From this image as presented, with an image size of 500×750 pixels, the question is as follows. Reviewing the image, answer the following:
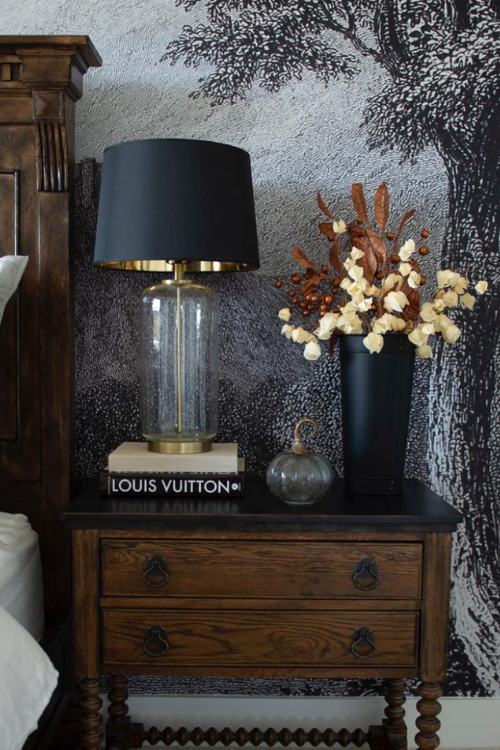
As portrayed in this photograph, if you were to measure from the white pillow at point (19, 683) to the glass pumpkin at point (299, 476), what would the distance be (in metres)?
0.64

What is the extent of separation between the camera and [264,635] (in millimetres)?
1662

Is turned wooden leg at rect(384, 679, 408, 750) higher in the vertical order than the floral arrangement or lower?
lower

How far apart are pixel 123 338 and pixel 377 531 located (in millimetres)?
935

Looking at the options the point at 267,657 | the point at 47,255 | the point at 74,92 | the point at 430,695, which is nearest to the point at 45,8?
the point at 74,92

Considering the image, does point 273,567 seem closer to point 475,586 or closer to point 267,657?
point 267,657

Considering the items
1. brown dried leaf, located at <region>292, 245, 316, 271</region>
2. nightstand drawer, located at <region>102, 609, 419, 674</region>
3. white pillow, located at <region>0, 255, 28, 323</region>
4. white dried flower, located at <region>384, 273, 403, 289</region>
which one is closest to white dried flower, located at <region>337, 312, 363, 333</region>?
white dried flower, located at <region>384, 273, 403, 289</region>

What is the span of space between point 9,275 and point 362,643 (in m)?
1.22

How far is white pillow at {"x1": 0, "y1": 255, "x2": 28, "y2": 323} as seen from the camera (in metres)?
1.80

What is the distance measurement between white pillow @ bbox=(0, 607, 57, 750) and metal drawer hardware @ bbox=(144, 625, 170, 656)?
0.34 metres

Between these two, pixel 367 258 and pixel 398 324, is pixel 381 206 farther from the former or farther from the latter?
pixel 398 324

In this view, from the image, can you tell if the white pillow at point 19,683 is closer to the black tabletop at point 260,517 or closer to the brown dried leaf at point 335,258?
the black tabletop at point 260,517

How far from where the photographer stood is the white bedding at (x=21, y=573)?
1648 millimetres

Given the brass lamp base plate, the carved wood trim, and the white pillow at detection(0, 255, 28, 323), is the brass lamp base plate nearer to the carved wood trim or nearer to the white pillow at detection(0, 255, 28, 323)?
the white pillow at detection(0, 255, 28, 323)

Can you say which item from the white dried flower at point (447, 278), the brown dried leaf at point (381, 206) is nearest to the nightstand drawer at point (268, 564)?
the white dried flower at point (447, 278)
